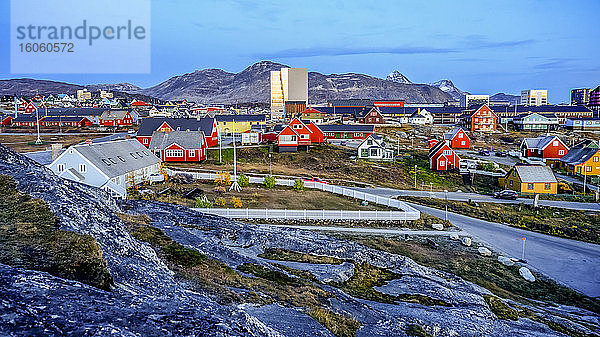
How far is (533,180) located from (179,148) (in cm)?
3864

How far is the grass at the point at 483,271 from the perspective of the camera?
856 inches

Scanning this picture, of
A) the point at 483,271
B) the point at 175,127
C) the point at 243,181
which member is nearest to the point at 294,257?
the point at 483,271

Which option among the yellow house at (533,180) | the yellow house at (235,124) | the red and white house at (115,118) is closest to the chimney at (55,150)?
the yellow house at (533,180)

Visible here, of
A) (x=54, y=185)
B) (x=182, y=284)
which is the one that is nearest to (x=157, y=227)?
(x=54, y=185)

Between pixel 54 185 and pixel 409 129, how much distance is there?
9363cm

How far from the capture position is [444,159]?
58531mm

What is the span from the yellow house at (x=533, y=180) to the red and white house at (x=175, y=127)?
38.0m

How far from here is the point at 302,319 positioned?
12.3m

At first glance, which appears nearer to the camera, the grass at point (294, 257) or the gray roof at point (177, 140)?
the grass at point (294, 257)

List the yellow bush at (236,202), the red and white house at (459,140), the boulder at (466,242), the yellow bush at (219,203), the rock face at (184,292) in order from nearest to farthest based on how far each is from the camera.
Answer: the rock face at (184,292) → the boulder at (466,242) → the yellow bush at (236,202) → the yellow bush at (219,203) → the red and white house at (459,140)

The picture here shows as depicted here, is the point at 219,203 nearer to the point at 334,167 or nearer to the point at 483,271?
the point at 483,271

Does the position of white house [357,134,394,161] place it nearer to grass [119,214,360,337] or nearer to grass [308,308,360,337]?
grass [119,214,360,337]

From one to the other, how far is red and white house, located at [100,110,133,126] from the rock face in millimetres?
81691

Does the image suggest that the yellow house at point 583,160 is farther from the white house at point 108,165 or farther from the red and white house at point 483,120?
the white house at point 108,165
